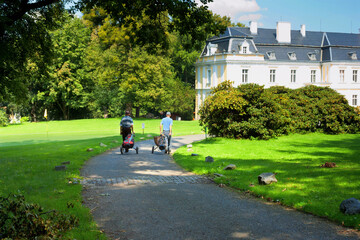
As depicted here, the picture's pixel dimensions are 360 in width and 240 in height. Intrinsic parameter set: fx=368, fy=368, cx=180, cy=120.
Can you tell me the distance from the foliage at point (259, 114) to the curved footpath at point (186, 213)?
36.6 ft

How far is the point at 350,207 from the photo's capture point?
679 centimetres

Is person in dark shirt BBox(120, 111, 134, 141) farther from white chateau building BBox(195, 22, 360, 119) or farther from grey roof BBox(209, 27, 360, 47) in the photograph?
grey roof BBox(209, 27, 360, 47)

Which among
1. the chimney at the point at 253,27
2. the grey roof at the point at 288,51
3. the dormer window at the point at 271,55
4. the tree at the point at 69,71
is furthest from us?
the chimney at the point at 253,27

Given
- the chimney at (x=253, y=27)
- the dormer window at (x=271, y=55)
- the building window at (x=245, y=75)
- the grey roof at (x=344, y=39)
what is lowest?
the building window at (x=245, y=75)

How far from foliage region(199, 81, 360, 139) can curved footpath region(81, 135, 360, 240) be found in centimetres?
1115

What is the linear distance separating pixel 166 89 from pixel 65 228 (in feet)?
163

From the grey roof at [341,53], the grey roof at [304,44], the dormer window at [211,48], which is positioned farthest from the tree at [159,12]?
the grey roof at [341,53]

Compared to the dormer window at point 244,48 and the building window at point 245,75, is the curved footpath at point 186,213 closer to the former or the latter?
the building window at point 245,75

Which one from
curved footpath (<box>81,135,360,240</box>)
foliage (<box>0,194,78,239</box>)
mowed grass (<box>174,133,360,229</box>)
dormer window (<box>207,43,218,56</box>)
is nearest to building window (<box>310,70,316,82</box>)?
dormer window (<box>207,43,218,56</box>)

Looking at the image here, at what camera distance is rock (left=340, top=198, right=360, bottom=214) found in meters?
6.71

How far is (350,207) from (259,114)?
51.2 feet

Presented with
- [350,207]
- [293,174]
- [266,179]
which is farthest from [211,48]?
[350,207]

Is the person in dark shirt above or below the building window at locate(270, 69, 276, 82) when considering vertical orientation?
below

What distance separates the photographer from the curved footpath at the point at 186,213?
19.8 feet
